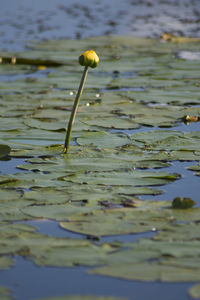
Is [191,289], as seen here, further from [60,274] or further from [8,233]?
[8,233]

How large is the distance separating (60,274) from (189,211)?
19.5 inches

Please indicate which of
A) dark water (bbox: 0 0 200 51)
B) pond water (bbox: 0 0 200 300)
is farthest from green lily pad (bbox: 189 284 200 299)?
dark water (bbox: 0 0 200 51)

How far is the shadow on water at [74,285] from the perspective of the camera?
1226 millimetres

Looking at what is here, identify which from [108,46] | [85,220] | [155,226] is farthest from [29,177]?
[108,46]

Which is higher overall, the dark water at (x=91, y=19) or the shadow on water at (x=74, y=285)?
the dark water at (x=91, y=19)

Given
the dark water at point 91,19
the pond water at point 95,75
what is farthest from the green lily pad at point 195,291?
the dark water at point 91,19

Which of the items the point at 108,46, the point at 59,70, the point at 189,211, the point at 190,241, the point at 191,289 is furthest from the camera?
the point at 108,46

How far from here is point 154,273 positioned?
1269 mm

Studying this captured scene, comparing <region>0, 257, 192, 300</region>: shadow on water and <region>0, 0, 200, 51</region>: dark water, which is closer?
<region>0, 257, 192, 300</region>: shadow on water

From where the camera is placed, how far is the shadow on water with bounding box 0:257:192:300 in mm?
1226

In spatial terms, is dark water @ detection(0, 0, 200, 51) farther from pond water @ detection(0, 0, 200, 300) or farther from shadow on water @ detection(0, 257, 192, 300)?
shadow on water @ detection(0, 257, 192, 300)

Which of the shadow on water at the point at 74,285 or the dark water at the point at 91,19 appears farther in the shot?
the dark water at the point at 91,19

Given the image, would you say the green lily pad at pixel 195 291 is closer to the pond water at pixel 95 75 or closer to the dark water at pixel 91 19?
the pond water at pixel 95 75

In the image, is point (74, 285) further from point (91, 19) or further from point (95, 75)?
point (91, 19)
